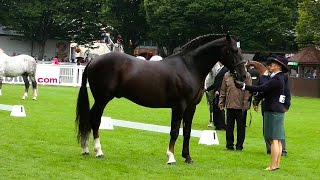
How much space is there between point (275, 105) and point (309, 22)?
38.8 meters

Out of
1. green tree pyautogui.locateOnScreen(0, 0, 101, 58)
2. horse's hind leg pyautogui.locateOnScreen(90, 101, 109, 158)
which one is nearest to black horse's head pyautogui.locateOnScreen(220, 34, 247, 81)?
horse's hind leg pyautogui.locateOnScreen(90, 101, 109, 158)

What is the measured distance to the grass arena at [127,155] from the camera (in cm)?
966

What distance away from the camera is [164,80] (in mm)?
10766

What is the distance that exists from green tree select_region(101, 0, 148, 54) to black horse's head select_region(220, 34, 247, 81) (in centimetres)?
5206

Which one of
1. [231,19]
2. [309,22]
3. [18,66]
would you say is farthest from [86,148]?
[231,19]

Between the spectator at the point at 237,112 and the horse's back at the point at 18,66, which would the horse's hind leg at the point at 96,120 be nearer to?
the spectator at the point at 237,112

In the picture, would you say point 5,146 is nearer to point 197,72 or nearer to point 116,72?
point 116,72

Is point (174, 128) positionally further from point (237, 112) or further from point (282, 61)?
point (237, 112)

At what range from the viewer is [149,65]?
35.9ft

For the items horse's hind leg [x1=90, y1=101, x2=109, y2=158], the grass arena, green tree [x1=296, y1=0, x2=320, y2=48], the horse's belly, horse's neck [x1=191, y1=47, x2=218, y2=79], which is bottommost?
the grass arena

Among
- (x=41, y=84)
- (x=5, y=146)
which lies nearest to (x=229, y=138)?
(x=5, y=146)

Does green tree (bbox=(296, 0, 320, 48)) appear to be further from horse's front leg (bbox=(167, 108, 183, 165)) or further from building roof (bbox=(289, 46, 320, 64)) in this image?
horse's front leg (bbox=(167, 108, 183, 165))

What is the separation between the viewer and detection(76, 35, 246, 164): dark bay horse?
1074 centimetres

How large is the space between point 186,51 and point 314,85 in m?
36.2
